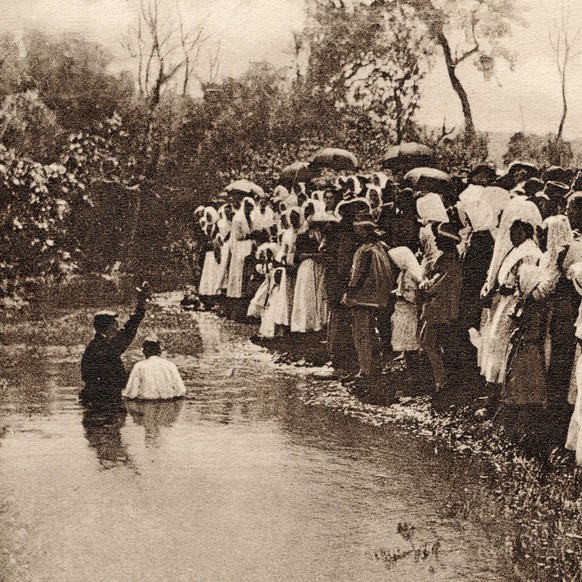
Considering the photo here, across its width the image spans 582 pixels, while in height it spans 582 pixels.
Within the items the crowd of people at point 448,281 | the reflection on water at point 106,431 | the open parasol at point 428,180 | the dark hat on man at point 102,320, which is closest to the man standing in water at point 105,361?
the dark hat on man at point 102,320

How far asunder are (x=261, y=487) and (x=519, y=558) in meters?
1.36

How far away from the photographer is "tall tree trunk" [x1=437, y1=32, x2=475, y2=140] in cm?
830

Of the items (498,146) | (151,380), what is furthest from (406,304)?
(498,146)

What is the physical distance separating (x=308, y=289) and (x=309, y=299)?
3.8 inches

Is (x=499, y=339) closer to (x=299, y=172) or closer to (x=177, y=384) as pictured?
(x=177, y=384)

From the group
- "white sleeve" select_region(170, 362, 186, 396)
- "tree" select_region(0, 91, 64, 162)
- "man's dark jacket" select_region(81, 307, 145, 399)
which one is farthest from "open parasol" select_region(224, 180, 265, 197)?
"man's dark jacket" select_region(81, 307, 145, 399)

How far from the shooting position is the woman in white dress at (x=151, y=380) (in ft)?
21.5

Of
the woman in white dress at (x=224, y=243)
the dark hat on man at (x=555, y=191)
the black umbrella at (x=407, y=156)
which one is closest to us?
the dark hat on man at (x=555, y=191)

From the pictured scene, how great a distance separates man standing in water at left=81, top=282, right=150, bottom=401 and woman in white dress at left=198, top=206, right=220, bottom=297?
20.4ft

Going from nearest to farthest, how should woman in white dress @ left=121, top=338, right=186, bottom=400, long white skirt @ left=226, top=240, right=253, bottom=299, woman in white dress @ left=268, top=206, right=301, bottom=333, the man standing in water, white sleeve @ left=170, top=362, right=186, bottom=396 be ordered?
1. the man standing in water
2. woman in white dress @ left=121, top=338, right=186, bottom=400
3. white sleeve @ left=170, top=362, right=186, bottom=396
4. woman in white dress @ left=268, top=206, right=301, bottom=333
5. long white skirt @ left=226, top=240, right=253, bottom=299

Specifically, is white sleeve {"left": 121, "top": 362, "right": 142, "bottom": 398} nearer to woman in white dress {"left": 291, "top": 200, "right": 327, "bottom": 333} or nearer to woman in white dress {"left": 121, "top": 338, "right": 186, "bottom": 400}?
woman in white dress {"left": 121, "top": 338, "right": 186, "bottom": 400}

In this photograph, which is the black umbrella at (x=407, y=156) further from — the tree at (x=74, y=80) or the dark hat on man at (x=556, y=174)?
the dark hat on man at (x=556, y=174)

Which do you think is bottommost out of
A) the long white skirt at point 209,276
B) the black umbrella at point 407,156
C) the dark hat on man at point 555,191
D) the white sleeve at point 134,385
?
the white sleeve at point 134,385

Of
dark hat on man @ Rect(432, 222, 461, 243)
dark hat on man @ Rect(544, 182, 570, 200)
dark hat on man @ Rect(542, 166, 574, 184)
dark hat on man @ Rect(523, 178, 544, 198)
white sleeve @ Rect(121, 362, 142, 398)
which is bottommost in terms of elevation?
white sleeve @ Rect(121, 362, 142, 398)
